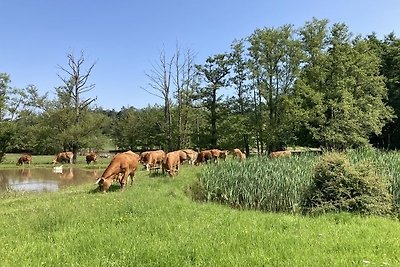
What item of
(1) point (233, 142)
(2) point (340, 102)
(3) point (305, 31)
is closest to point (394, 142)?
(2) point (340, 102)

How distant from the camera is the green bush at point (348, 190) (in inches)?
364

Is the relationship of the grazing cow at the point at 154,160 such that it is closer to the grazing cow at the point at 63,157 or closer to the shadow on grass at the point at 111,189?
the shadow on grass at the point at 111,189

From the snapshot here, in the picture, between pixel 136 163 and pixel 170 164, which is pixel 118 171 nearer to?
pixel 136 163

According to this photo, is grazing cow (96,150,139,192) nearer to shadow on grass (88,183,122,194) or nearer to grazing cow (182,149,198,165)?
shadow on grass (88,183,122,194)

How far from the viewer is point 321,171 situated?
9.98 m

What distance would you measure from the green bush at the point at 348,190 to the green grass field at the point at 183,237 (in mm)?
691

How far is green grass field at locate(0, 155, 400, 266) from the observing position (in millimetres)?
5484

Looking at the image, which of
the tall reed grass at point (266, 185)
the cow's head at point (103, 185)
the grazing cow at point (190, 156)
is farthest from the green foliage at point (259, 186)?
the grazing cow at point (190, 156)

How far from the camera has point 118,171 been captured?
13852 mm

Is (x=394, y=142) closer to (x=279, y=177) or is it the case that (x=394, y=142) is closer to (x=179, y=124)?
(x=179, y=124)

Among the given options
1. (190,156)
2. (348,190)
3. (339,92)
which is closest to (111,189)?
(348,190)

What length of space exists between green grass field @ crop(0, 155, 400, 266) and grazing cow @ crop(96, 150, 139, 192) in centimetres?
334

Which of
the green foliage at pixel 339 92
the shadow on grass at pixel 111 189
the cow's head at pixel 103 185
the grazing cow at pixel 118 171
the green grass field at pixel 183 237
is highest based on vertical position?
the green foliage at pixel 339 92

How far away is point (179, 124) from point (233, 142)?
6362mm
